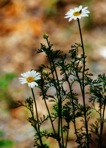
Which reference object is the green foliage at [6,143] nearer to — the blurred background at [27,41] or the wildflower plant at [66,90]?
the blurred background at [27,41]

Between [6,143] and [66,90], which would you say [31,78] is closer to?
[66,90]

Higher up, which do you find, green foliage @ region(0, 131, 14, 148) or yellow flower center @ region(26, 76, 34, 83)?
green foliage @ region(0, 131, 14, 148)

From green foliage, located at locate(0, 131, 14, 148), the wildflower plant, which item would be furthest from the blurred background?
the wildflower plant

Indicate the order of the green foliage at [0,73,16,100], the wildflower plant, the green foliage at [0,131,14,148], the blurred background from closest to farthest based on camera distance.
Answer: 1. the wildflower plant
2. the green foliage at [0,131,14,148]
3. the blurred background
4. the green foliage at [0,73,16,100]

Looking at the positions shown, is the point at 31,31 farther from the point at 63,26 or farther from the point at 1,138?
the point at 1,138

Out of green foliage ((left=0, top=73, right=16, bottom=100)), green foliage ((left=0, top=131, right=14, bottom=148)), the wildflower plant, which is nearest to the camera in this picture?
the wildflower plant

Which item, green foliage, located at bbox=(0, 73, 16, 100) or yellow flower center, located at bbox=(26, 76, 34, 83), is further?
green foliage, located at bbox=(0, 73, 16, 100)

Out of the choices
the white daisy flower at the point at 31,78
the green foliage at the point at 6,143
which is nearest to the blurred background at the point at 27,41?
the green foliage at the point at 6,143

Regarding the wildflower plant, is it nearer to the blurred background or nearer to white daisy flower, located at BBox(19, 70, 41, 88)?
white daisy flower, located at BBox(19, 70, 41, 88)

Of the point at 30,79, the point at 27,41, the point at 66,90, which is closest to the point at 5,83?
the point at 27,41
